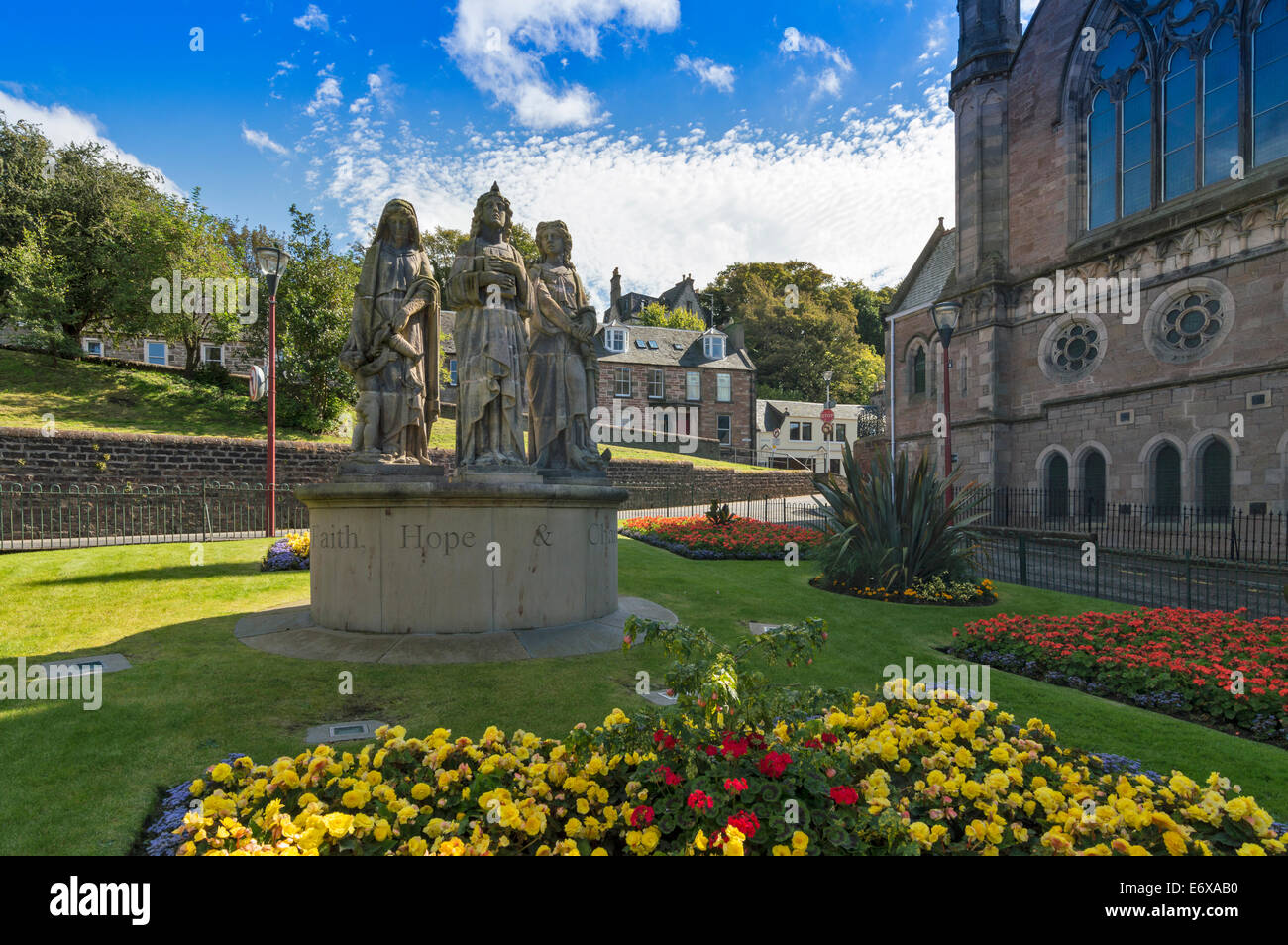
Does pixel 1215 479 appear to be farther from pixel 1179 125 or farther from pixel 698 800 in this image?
pixel 698 800

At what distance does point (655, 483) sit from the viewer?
29203mm

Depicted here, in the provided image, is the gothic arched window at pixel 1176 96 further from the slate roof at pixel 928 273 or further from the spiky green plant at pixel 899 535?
the spiky green plant at pixel 899 535

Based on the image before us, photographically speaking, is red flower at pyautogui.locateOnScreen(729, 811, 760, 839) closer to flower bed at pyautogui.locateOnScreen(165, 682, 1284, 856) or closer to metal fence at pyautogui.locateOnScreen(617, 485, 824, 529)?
flower bed at pyautogui.locateOnScreen(165, 682, 1284, 856)

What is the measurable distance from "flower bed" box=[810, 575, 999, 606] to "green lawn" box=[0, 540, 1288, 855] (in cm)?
52

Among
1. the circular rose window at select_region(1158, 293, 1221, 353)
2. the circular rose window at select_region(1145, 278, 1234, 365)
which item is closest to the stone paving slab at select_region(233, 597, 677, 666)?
the circular rose window at select_region(1145, 278, 1234, 365)

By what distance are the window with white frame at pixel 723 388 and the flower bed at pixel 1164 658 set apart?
131 ft

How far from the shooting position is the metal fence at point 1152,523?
593 inches

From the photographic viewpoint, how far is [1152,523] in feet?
56.3

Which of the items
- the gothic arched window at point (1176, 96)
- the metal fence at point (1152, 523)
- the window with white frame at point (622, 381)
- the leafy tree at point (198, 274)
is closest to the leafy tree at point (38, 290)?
the leafy tree at point (198, 274)

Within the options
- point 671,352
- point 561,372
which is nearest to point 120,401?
point 561,372

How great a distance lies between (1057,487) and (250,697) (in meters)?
23.7

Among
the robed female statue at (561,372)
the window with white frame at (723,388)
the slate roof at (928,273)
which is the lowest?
the robed female statue at (561,372)

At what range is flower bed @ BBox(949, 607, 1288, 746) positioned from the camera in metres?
5.02

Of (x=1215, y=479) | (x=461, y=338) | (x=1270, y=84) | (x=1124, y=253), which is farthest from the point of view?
(x=1124, y=253)
